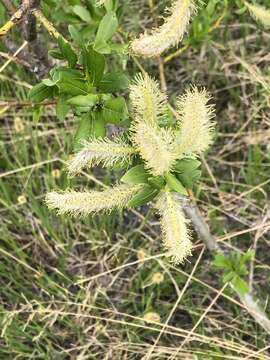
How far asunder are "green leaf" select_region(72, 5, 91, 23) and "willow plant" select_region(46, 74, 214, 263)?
0.58 meters

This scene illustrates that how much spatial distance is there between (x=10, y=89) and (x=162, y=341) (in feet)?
4.05

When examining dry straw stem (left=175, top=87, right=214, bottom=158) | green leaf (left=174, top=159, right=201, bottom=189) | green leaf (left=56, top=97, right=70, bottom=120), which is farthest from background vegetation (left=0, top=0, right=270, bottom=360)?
dry straw stem (left=175, top=87, right=214, bottom=158)

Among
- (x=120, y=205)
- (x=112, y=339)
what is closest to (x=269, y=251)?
(x=112, y=339)

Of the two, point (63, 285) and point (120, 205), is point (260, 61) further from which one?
point (120, 205)

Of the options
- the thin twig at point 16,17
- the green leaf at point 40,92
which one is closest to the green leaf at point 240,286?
the green leaf at point 40,92

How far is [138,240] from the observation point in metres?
2.41

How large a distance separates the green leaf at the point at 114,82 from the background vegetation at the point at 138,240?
21.7 inches

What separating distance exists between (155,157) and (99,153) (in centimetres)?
11

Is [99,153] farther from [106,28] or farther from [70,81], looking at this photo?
[106,28]

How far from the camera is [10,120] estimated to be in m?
2.63

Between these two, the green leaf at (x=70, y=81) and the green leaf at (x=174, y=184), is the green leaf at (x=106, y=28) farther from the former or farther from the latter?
the green leaf at (x=174, y=184)

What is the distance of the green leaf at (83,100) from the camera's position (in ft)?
4.58

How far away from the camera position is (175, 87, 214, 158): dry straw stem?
3.97ft

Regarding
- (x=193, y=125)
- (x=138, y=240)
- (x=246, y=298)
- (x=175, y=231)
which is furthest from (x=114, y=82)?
(x=138, y=240)
